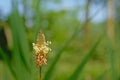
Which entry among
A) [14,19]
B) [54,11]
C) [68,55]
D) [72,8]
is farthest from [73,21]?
[14,19]

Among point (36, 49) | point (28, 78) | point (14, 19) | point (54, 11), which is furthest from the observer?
point (54, 11)

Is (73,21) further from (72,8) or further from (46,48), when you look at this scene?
(46,48)

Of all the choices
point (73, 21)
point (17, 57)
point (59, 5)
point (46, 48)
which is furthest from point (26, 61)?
point (73, 21)

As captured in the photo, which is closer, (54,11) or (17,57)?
(17,57)

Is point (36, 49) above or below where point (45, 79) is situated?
above

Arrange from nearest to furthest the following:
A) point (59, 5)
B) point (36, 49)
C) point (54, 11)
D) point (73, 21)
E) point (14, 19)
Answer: point (36, 49)
point (14, 19)
point (54, 11)
point (59, 5)
point (73, 21)

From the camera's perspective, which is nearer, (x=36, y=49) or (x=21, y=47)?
(x=36, y=49)

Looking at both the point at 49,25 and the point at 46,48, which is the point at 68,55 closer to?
the point at 49,25

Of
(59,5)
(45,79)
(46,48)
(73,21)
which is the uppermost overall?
(46,48)

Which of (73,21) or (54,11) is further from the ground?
(54,11)
